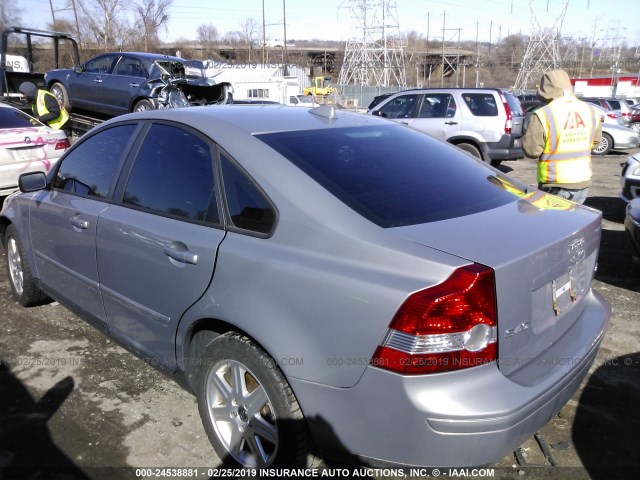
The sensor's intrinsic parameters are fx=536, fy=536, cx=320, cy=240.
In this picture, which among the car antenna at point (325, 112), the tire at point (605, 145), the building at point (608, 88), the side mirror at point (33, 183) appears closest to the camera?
the car antenna at point (325, 112)

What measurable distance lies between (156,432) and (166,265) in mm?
926

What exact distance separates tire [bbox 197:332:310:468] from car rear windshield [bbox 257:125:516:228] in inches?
30.0

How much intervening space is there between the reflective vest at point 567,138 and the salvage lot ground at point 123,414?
1.26 metres

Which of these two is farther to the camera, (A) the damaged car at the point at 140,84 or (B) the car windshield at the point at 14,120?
(A) the damaged car at the point at 140,84

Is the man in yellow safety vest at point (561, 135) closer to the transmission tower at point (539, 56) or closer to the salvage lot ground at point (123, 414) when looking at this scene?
the salvage lot ground at point (123, 414)

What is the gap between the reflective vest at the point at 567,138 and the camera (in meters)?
4.39

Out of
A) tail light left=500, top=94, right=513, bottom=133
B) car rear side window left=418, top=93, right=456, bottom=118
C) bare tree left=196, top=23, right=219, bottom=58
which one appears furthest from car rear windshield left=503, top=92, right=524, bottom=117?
bare tree left=196, top=23, right=219, bottom=58

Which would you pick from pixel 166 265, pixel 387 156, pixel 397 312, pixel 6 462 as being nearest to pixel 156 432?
pixel 6 462

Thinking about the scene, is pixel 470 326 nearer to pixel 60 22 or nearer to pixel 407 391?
pixel 407 391

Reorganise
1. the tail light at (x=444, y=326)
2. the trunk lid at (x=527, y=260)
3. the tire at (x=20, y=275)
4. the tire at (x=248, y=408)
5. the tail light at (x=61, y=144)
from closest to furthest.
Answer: the tail light at (x=444, y=326)
the trunk lid at (x=527, y=260)
the tire at (x=248, y=408)
the tire at (x=20, y=275)
the tail light at (x=61, y=144)

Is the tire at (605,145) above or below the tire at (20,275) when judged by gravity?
below

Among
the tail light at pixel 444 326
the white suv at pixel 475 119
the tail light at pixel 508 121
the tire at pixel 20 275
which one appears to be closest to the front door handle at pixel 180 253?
the tail light at pixel 444 326

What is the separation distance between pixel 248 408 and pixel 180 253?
76 cm

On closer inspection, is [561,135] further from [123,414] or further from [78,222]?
[123,414]
